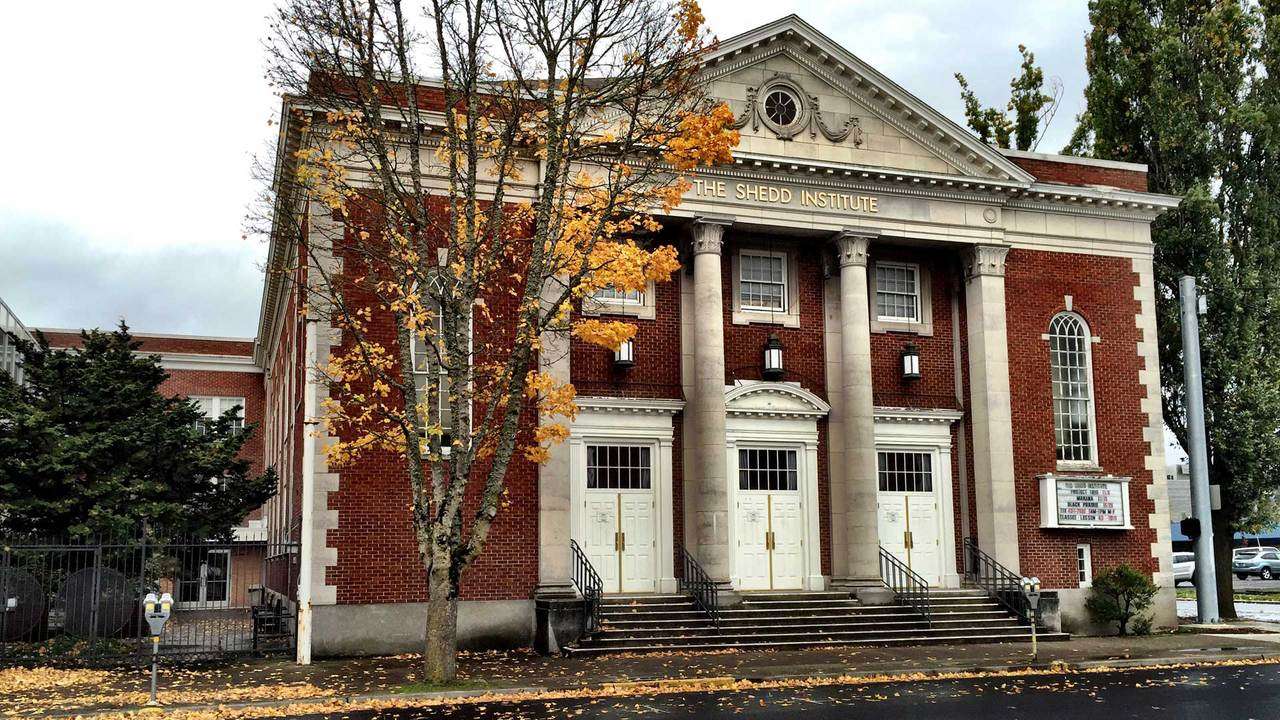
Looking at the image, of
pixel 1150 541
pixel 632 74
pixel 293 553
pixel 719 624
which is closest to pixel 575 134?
pixel 632 74

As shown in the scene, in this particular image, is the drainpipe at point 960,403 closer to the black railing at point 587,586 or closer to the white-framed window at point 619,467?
the white-framed window at point 619,467

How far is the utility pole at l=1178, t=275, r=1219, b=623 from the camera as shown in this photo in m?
25.4

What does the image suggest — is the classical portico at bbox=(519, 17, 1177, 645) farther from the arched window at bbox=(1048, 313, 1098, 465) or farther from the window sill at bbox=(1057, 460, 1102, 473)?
the arched window at bbox=(1048, 313, 1098, 465)

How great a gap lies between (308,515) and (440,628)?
477 centimetres

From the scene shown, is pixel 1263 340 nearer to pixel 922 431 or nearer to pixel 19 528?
pixel 922 431


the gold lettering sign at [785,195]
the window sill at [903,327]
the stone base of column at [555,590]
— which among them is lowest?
the stone base of column at [555,590]

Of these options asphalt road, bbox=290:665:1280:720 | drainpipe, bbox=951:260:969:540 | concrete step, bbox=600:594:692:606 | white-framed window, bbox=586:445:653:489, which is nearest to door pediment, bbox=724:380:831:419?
white-framed window, bbox=586:445:653:489

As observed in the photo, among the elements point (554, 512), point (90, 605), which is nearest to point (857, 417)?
point (554, 512)

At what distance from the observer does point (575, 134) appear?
17516mm

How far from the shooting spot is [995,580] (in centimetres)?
2370

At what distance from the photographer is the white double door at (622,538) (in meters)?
22.6

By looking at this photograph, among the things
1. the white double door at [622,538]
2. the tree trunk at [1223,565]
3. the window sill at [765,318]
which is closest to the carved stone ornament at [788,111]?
the window sill at [765,318]

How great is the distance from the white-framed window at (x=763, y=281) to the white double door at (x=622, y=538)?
477 cm

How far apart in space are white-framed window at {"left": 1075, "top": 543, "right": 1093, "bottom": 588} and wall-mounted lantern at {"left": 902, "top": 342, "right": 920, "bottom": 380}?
508cm
